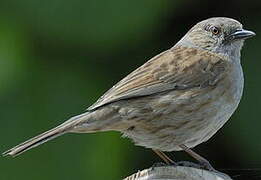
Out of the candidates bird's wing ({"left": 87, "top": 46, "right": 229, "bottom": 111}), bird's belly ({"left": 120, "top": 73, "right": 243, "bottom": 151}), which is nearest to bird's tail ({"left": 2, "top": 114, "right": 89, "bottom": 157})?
bird's wing ({"left": 87, "top": 46, "right": 229, "bottom": 111})

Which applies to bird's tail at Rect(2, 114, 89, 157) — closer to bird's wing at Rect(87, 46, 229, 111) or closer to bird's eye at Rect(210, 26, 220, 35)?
bird's wing at Rect(87, 46, 229, 111)

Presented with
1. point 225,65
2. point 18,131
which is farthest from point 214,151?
point 18,131

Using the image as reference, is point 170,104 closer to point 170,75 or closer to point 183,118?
point 183,118

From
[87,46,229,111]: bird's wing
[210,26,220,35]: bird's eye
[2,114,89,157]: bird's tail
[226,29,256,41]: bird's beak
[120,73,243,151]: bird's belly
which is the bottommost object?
[120,73,243,151]: bird's belly

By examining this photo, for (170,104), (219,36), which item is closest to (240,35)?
(219,36)

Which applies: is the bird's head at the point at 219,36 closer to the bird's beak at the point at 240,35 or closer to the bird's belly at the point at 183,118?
the bird's beak at the point at 240,35

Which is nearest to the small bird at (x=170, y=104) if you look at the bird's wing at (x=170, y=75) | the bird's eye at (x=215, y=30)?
the bird's wing at (x=170, y=75)
